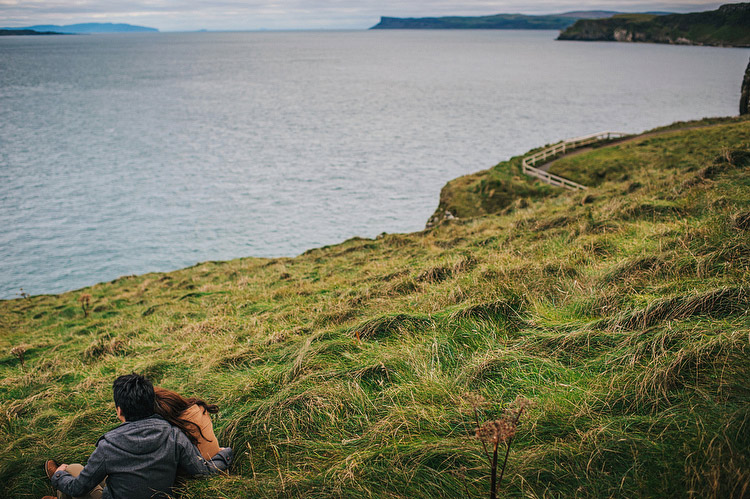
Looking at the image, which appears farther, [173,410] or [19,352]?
[19,352]

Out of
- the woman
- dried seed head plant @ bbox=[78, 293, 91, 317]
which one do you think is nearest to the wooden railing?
dried seed head plant @ bbox=[78, 293, 91, 317]

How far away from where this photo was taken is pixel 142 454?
12.1ft

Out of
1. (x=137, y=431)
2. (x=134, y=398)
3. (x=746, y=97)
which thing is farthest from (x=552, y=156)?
(x=137, y=431)

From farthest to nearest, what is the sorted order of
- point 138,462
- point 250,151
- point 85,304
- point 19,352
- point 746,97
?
1. point 250,151
2. point 746,97
3. point 85,304
4. point 19,352
5. point 138,462

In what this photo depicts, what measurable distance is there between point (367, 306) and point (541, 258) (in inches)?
144

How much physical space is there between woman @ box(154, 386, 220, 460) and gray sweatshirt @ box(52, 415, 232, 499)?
25cm

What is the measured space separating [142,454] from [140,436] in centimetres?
15

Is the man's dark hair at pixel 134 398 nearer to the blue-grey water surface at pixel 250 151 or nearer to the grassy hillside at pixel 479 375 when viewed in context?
the grassy hillside at pixel 479 375

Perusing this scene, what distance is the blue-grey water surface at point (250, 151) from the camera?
116 ft

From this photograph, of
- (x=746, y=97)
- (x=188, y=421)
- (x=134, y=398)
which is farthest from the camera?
(x=746, y=97)

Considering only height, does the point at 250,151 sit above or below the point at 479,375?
above

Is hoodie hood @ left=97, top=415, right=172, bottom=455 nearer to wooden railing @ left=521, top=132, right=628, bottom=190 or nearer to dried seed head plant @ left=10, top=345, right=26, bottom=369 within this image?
dried seed head plant @ left=10, top=345, right=26, bottom=369

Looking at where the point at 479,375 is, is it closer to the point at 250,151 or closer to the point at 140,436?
the point at 140,436

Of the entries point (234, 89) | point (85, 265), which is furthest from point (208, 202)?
point (234, 89)
